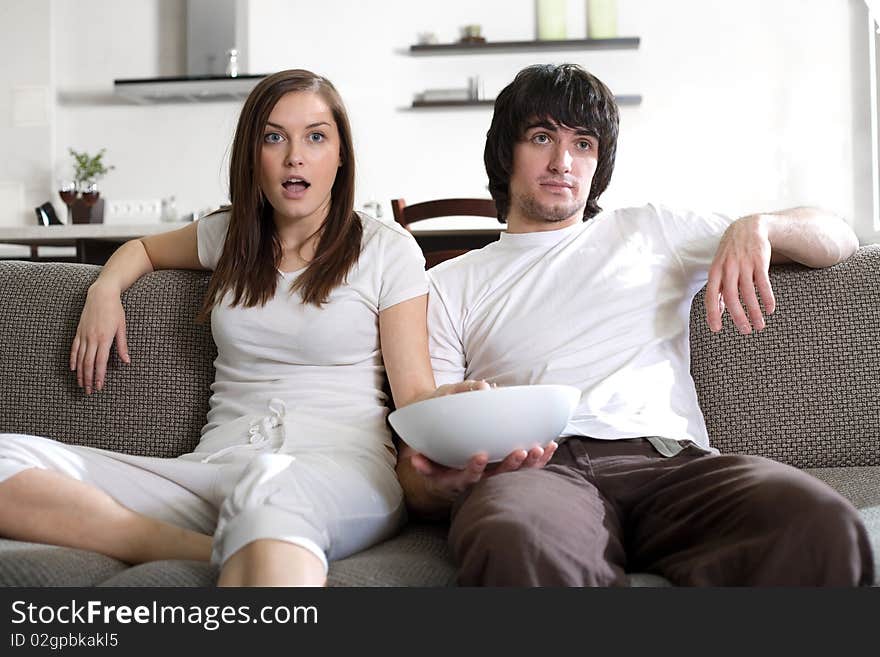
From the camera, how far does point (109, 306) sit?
1680 mm

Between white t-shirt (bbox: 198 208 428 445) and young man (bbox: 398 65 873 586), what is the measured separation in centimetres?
11

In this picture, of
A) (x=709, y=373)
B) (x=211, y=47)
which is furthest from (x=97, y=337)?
(x=211, y=47)

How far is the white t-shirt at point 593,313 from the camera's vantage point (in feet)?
4.87

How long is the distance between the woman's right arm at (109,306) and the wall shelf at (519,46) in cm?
351

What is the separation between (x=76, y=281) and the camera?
5.91ft

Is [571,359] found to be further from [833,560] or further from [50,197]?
[50,197]

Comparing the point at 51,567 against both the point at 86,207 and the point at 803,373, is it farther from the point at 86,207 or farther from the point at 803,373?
the point at 86,207

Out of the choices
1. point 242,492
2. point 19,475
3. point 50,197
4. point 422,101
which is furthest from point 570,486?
point 50,197

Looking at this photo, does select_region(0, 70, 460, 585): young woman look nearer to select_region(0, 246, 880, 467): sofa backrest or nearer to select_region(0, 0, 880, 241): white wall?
select_region(0, 246, 880, 467): sofa backrest

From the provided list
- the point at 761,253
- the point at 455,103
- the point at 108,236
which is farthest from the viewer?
the point at 455,103

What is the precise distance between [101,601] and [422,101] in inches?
169

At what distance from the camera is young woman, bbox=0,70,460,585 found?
1.29 metres

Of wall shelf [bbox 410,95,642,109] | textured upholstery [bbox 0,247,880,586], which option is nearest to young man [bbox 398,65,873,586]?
textured upholstery [bbox 0,247,880,586]

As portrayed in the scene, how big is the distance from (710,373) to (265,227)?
84cm
